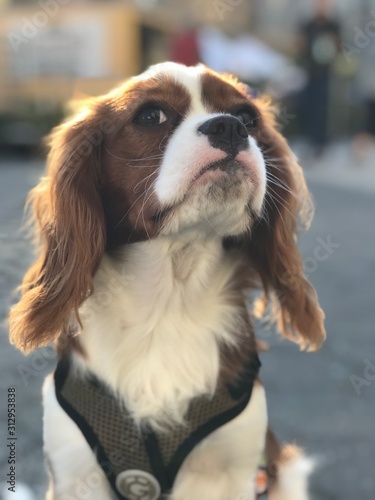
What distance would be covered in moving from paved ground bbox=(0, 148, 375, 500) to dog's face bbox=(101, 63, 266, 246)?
811 mm

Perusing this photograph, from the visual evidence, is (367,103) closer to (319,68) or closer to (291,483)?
(319,68)

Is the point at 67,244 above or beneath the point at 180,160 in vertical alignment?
beneath

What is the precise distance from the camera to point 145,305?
195cm

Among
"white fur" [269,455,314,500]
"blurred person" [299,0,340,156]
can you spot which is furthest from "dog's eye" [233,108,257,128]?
"blurred person" [299,0,340,156]

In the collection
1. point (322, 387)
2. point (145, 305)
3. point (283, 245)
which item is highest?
point (283, 245)

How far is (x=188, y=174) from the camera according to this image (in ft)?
5.31

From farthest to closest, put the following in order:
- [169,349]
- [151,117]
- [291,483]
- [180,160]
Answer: [291,483] < [169,349] < [151,117] < [180,160]

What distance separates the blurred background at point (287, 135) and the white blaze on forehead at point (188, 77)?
0.54 m

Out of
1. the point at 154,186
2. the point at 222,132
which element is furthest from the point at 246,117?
the point at 154,186

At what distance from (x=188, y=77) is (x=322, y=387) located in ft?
6.25

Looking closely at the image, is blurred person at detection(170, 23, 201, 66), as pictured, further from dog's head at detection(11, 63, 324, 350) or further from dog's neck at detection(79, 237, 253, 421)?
dog's neck at detection(79, 237, 253, 421)

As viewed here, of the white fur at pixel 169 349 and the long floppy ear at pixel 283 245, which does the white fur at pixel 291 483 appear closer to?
the white fur at pixel 169 349

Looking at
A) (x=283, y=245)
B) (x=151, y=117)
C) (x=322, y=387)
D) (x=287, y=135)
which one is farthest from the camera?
(x=287, y=135)

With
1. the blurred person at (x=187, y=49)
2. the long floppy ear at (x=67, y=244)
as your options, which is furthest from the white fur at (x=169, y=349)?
the blurred person at (x=187, y=49)
